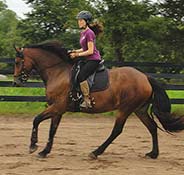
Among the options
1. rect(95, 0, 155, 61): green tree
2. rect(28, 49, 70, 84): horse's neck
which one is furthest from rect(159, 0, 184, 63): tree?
rect(28, 49, 70, 84): horse's neck

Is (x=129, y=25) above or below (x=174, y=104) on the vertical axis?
above

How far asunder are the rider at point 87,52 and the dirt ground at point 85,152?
1.00 m

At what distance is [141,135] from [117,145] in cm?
168

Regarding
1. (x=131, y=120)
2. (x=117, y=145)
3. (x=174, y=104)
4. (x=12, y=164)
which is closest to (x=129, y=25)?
(x=174, y=104)

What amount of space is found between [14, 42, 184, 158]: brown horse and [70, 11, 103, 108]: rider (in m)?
0.18

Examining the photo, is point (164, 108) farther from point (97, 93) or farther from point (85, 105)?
point (85, 105)

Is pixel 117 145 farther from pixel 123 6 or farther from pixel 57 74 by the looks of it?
pixel 123 6

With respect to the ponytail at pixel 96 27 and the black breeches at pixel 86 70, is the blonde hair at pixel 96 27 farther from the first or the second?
the black breeches at pixel 86 70

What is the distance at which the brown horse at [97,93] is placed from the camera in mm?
7355

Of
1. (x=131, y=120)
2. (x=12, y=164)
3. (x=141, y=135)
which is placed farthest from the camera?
(x=131, y=120)

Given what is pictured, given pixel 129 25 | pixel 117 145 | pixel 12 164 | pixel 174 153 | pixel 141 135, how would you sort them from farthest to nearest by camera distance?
1. pixel 129 25
2. pixel 141 135
3. pixel 117 145
4. pixel 174 153
5. pixel 12 164

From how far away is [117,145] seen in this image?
28.6 feet

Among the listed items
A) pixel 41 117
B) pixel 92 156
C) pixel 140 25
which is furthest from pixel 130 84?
pixel 140 25

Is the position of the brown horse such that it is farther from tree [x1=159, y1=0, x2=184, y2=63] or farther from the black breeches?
tree [x1=159, y1=0, x2=184, y2=63]
